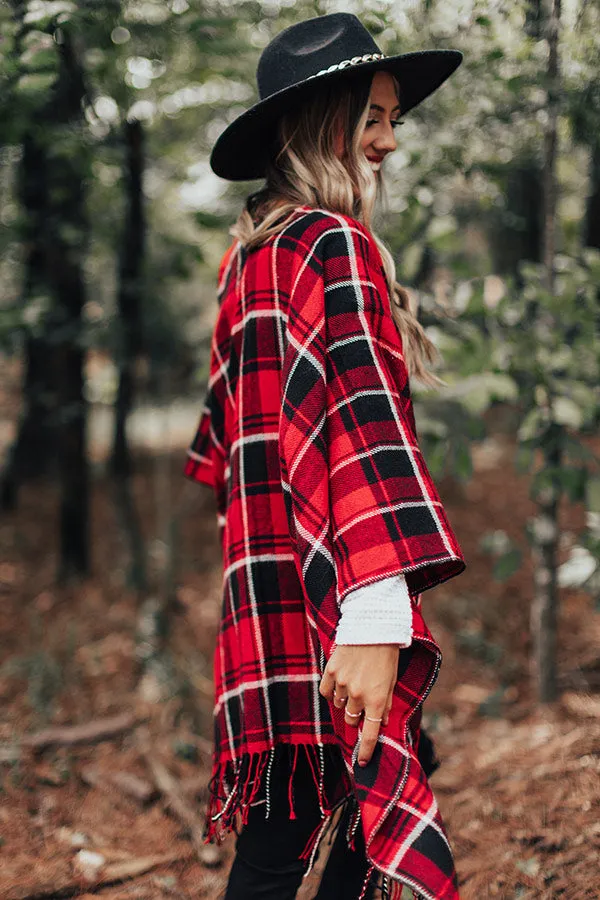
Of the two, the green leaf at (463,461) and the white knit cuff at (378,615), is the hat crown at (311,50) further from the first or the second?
the green leaf at (463,461)

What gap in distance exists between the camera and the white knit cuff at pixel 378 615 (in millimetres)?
1220

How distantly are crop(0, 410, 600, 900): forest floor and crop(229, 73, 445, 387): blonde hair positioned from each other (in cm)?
185

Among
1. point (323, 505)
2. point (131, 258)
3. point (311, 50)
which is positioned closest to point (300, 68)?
point (311, 50)

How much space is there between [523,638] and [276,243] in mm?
3766

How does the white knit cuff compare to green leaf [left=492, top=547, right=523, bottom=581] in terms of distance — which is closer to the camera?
the white knit cuff

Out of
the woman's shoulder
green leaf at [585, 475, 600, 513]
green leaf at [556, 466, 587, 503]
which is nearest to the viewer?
the woman's shoulder

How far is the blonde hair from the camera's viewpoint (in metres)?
1.47

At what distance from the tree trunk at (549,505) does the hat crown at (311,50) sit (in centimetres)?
141

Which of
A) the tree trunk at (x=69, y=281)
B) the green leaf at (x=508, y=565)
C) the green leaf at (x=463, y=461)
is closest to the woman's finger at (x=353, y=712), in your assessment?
the green leaf at (x=463, y=461)

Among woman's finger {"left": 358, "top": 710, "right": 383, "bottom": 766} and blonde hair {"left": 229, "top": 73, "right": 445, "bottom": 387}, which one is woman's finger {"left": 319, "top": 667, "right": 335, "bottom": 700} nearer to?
woman's finger {"left": 358, "top": 710, "right": 383, "bottom": 766}

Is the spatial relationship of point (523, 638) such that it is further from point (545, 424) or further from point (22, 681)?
point (22, 681)

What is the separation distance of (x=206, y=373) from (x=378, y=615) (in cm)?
187

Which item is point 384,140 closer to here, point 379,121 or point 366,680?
point 379,121

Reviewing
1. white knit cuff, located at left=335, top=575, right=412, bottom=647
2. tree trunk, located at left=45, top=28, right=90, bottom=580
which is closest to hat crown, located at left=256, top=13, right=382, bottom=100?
white knit cuff, located at left=335, top=575, right=412, bottom=647
